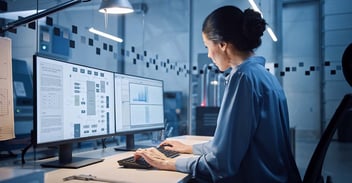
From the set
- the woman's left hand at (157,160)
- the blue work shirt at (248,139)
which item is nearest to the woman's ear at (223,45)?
the blue work shirt at (248,139)

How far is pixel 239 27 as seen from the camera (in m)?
1.36

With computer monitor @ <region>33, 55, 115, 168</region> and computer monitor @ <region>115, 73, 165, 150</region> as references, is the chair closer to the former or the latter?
computer monitor @ <region>33, 55, 115, 168</region>

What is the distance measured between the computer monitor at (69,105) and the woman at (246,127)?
337 millimetres

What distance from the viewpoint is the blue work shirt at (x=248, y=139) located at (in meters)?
1.15

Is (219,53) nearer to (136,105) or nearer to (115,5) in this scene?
(136,105)

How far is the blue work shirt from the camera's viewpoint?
1152 millimetres

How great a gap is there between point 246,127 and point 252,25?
1.46 feet

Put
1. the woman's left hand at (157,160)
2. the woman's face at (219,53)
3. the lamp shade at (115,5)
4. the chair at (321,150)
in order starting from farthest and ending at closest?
the lamp shade at (115,5), the woman's face at (219,53), the woman's left hand at (157,160), the chair at (321,150)

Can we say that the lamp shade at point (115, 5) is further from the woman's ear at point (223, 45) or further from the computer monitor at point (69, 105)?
the woman's ear at point (223, 45)

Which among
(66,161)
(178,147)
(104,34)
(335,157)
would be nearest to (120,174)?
(66,161)

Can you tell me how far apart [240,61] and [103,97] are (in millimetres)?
685

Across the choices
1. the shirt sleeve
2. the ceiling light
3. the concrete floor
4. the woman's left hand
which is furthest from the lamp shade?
the concrete floor

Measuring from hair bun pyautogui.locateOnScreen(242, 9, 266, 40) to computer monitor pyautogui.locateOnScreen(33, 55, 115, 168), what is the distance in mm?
725

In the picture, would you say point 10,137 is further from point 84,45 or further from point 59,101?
point 84,45
